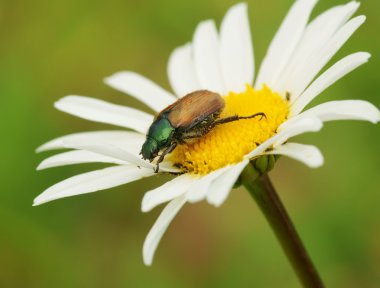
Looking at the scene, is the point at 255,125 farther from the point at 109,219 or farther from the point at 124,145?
the point at 109,219

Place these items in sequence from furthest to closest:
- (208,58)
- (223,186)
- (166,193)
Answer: (208,58), (166,193), (223,186)

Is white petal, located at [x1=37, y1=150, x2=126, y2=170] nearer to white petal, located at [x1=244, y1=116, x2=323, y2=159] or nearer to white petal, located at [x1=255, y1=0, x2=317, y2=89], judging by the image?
white petal, located at [x1=244, y1=116, x2=323, y2=159]

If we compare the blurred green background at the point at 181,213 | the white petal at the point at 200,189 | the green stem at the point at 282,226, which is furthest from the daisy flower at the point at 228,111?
the blurred green background at the point at 181,213

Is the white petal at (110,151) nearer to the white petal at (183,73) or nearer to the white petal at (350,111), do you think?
the white petal at (350,111)

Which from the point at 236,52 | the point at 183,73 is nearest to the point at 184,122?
the point at 236,52

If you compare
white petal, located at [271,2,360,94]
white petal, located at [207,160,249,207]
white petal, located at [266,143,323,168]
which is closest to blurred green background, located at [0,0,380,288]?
white petal, located at [271,2,360,94]

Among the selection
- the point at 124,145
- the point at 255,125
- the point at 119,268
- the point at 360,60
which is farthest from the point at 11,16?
the point at 360,60

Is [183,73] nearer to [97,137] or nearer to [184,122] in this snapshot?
[97,137]

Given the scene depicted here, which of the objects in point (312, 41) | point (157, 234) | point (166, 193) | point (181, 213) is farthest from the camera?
point (181, 213)
